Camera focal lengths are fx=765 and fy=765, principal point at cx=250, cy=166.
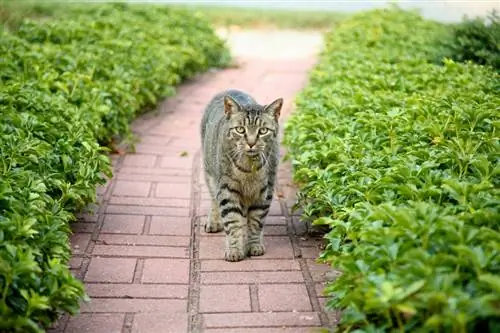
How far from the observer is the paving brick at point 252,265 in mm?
4430

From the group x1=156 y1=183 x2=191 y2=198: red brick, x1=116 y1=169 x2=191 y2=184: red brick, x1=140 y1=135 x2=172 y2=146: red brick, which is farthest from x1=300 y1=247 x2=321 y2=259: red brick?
x1=140 y1=135 x2=172 y2=146: red brick

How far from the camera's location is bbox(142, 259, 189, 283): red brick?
425 cm

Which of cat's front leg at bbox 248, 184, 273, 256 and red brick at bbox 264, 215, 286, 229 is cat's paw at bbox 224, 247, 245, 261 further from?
red brick at bbox 264, 215, 286, 229

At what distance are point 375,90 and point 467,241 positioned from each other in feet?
11.4

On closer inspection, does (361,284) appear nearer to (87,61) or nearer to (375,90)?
(375,90)

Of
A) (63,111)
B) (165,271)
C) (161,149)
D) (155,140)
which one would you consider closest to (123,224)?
(165,271)

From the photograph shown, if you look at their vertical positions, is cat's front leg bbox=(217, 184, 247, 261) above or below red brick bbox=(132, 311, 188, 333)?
above

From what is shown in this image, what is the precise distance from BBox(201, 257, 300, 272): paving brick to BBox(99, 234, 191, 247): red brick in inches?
13.8

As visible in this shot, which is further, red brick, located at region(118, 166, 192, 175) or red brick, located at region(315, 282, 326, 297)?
red brick, located at region(118, 166, 192, 175)

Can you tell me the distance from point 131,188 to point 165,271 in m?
1.52

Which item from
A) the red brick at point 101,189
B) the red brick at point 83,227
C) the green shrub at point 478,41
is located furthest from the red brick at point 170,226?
the green shrub at point 478,41

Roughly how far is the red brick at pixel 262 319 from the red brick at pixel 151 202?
1.78 m

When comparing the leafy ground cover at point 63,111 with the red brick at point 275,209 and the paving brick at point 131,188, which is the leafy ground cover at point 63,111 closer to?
the paving brick at point 131,188

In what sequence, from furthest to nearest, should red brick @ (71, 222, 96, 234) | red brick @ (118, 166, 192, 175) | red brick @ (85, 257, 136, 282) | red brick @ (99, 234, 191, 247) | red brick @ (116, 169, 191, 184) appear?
red brick @ (118, 166, 192, 175), red brick @ (116, 169, 191, 184), red brick @ (71, 222, 96, 234), red brick @ (99, 234, 191, 247), red brick @ (85, 257, 136, 282)
